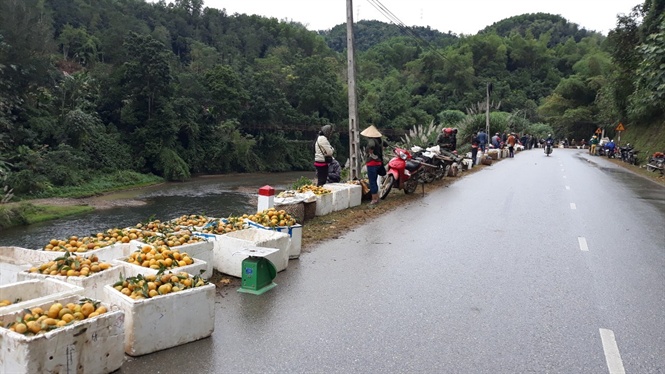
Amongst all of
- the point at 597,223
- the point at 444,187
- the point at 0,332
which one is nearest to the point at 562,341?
the point at 0,332

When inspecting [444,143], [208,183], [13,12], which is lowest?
[208,183]

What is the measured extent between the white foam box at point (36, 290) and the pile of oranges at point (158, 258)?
31.9 inches

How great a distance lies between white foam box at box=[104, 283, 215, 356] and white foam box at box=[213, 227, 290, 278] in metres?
1.71

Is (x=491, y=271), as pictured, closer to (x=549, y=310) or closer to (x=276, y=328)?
(x=549, y=310)

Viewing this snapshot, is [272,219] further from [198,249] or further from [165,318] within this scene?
[165,318]

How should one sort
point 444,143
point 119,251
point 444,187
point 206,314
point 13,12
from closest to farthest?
1. point 206,314
2. point 119,251
3. point 444,187
4. point 444,143
5. point 13,12

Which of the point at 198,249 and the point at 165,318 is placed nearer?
the point at 165,318

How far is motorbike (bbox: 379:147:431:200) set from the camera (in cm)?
1416

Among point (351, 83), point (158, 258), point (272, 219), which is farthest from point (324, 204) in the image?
point (158, 258)

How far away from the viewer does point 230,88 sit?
2281 inches

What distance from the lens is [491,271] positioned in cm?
711

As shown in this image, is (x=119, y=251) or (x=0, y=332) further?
(x=119, y=251)

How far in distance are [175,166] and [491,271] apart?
4336cm

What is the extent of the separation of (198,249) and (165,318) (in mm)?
1827
